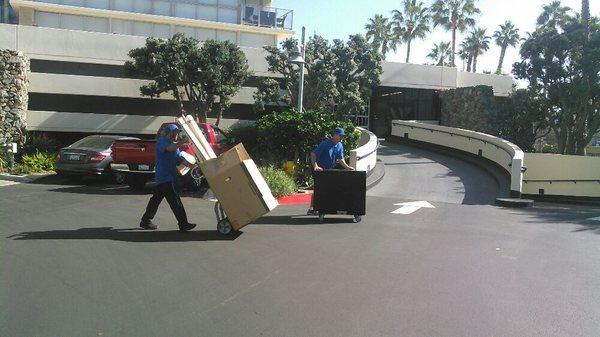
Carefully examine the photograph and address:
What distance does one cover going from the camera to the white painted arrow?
12268mm

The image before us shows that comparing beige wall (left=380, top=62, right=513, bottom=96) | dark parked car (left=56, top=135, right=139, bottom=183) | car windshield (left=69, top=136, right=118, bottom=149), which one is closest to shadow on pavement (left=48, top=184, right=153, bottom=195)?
dark parked car (left=56, top=135, right=139, bottom=183)

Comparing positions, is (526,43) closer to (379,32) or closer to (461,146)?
(461,146)

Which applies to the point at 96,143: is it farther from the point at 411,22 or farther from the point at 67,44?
the point at 411,22

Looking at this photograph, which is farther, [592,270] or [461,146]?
[461,146]

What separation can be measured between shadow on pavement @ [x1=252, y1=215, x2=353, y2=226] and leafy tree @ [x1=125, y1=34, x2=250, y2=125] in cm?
1110

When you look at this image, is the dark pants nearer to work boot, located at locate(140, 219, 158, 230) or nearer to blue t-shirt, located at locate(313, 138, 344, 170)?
work boot, located at locate(140, 219, 158, 230)

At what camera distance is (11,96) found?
69.9 feet

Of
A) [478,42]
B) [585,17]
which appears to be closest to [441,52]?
[478,42]

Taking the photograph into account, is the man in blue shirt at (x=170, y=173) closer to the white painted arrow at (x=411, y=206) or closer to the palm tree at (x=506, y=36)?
the white painted arrow at (x=411, y=206)

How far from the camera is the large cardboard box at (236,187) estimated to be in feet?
27.1

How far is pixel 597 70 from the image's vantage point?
2325cm

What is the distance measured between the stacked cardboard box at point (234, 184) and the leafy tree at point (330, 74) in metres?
15.6

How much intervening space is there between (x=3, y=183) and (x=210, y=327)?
13.4m

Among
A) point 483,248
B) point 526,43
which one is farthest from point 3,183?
point 526,43
